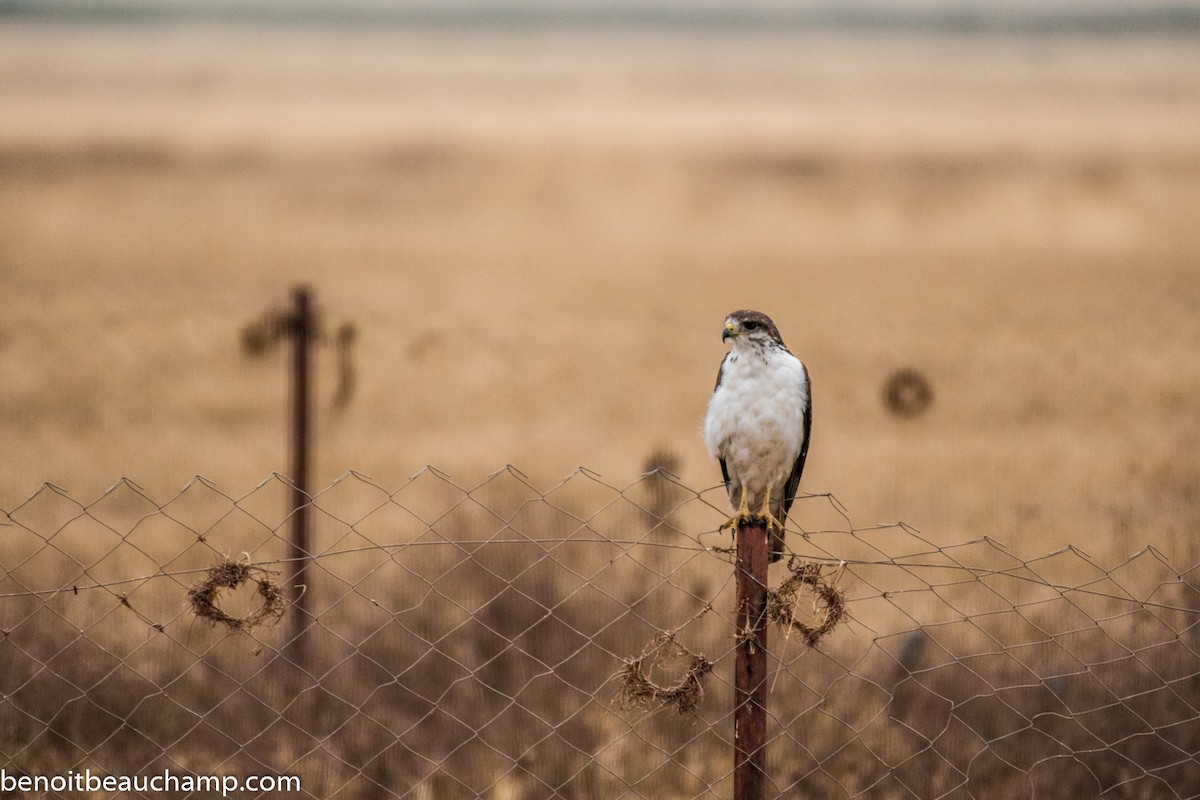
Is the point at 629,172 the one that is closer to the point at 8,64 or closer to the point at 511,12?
the point at 8,64

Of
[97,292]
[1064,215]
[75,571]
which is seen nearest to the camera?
[75,571]

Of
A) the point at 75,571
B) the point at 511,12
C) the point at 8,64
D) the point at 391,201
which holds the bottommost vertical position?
Answer: the point at 75,571

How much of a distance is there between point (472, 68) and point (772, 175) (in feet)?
130

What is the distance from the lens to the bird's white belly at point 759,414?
5.96 meters

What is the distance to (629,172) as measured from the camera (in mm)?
41031

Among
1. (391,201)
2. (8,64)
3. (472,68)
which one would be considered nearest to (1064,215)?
(391,201)

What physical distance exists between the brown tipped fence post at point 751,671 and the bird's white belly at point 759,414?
1.88 meters

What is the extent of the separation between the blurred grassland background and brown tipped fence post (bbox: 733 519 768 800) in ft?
15.7

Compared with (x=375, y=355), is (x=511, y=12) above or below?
above

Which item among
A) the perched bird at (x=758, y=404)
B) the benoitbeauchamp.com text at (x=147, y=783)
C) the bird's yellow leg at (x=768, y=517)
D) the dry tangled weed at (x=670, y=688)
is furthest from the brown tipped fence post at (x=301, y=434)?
the dry tangled weed at (x=670, y=688)

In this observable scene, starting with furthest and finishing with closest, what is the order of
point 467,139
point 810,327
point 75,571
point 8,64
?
1. point 8,64
2. point 467,139
3. point 810,327
4. point 75,571

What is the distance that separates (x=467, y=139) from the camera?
4575cm

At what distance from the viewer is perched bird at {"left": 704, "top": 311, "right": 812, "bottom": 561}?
5.96 meters

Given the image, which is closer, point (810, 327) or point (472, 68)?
point (810, 327)
